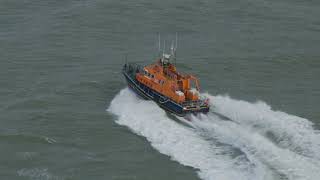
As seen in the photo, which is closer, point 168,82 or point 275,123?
point 275,123

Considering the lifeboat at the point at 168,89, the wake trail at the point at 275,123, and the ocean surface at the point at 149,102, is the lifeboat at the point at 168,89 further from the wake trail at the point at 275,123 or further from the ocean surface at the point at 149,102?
the wake trail at the point at 275,123

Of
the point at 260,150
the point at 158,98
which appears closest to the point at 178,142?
the point at 260,150

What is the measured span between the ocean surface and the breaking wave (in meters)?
0.09

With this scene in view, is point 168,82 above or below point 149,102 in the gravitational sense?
above

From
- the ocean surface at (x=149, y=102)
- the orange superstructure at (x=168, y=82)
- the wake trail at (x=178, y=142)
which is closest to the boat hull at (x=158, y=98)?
the orange superstructure at (x=168, y=82)

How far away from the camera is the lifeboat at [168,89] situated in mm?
52938

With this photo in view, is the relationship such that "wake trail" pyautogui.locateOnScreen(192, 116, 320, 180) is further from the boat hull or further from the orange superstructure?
the orange superstructure

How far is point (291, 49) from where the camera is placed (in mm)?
68500

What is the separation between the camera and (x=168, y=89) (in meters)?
54.1

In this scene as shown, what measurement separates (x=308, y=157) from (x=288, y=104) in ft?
37.6

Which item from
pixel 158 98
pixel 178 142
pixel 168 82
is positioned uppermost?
pixel 168 82

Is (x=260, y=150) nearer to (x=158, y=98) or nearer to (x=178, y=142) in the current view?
(x=178, y=142)

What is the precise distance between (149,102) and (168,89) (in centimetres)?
244

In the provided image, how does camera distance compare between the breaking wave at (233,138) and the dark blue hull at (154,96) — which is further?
the dark blue hull at (154,96)
